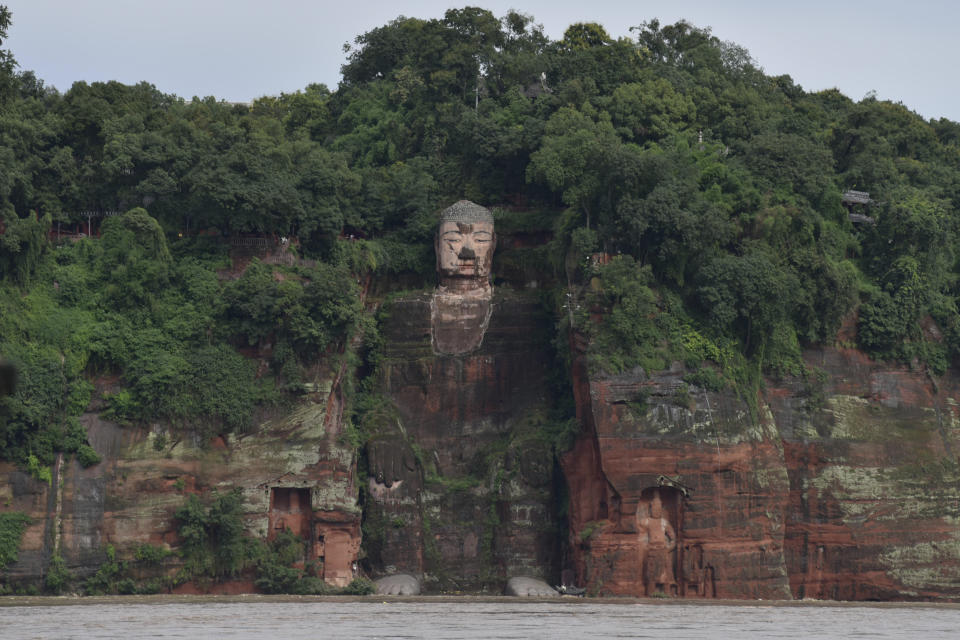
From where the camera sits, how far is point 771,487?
181 feet

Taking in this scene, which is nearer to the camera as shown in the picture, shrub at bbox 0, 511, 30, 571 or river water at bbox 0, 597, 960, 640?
river water at bbox 0, 597, 960, 640

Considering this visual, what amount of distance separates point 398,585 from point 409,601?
1.75 metres

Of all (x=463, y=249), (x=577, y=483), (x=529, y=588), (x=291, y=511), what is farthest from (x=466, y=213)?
(x=529, y=588)

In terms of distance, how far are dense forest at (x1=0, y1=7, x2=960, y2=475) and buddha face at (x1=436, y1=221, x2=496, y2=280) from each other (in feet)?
6.04

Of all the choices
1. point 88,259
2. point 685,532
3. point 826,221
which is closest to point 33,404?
point 88,259

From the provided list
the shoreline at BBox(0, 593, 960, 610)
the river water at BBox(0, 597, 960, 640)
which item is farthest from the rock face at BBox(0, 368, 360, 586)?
the river water at BBox(0, 597, 960, 640)

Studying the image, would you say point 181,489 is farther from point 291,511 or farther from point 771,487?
point 771,487

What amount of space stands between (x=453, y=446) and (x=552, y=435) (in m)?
3.61

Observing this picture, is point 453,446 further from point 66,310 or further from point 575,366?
point 66,310

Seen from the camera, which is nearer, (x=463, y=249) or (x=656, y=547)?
(x=656, y=547)

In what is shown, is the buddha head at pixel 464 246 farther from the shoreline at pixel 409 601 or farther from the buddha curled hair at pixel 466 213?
the shoreline at pixel 409 601

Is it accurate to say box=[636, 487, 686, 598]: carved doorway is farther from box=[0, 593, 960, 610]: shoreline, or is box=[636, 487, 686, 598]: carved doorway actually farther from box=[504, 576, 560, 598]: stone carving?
box=[504, 576, 560, 598]: stone carving

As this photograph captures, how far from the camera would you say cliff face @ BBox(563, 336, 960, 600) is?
178 ft

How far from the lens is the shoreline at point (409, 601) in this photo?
51.2 metres
